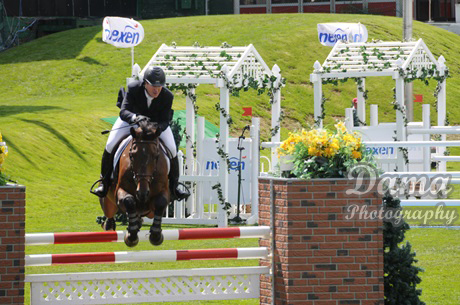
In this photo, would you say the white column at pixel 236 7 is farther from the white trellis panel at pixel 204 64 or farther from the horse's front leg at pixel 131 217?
the horse's front leg at pixel 131 217

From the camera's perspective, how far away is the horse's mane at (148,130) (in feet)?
32.2

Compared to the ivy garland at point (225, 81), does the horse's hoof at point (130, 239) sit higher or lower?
lower

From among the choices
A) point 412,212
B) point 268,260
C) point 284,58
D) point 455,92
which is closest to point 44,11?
point 284,58

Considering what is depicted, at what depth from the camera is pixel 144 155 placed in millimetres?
9711

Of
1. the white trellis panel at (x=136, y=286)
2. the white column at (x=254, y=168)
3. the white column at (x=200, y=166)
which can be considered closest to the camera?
the white trellis panel at (x=136, y=286)

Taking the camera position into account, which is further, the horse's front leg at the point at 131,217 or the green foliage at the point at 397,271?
the green foliage at the point at 397,271

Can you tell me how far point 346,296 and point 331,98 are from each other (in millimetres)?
32576

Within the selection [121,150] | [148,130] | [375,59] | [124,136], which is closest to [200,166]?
[375,59]

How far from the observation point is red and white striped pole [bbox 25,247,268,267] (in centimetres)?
902

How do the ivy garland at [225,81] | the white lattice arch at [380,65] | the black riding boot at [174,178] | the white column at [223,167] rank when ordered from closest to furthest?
1. the black riding boot at [174,178]
2. the white column at [223,167]
3. the ivy garland at [225,81]
4. the white lattice arch at [380,65]

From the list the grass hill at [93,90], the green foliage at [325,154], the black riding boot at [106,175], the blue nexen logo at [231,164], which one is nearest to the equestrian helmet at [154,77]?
the black riding boot at [106,175]

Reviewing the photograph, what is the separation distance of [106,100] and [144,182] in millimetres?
24299

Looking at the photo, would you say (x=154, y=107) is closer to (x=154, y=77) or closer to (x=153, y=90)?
(x=153, y=90)

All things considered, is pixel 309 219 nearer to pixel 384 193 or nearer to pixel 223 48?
pixel 384 193
